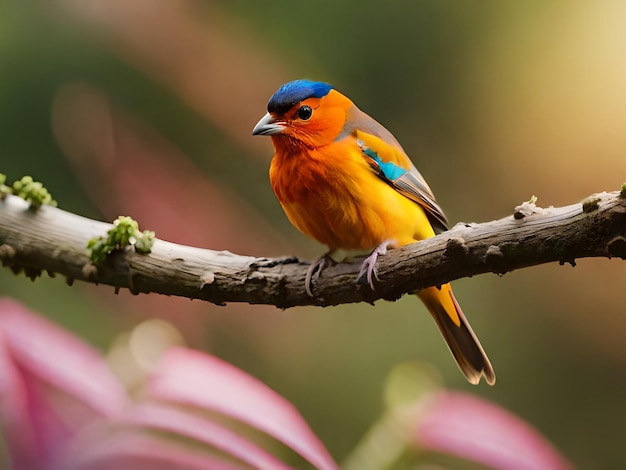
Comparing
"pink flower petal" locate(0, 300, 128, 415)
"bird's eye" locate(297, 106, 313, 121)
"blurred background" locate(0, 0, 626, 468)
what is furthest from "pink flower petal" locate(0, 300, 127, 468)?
"blurred background" locate(0, 0, 626, 468)

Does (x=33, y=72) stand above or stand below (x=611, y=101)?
below

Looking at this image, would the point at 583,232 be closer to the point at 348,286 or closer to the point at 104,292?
the point at 348,286

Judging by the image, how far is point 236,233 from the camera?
78.0 inches

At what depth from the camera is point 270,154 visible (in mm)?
2027

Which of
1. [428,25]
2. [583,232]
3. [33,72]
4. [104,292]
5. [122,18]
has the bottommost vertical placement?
[583,232]

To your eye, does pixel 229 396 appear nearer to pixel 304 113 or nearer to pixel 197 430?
pixel 197 430

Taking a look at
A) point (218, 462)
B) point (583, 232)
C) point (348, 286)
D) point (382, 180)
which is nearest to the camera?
point (218, 462)

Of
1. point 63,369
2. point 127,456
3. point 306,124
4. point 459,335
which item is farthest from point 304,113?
point 127,456

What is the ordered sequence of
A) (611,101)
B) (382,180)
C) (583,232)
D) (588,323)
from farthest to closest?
(588,323)
(611,101)
(382,180)
(583,232)

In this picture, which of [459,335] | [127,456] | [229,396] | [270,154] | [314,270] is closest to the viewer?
[127,456]

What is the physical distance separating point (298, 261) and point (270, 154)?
88 cm

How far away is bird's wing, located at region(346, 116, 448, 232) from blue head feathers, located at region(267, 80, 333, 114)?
0.31 ft

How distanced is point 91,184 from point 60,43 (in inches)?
14.0

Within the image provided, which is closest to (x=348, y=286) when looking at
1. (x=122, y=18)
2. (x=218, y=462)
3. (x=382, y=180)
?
(x=382, y=180)
